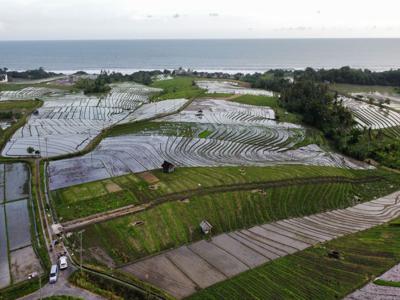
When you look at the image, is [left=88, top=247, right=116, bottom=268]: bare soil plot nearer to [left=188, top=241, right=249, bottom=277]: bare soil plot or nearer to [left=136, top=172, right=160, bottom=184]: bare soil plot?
[left=188, top=241, right=249, bottom=277]: bare soil plot

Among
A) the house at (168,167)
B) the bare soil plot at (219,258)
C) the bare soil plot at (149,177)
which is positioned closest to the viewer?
the bare soil plot at (219,258)

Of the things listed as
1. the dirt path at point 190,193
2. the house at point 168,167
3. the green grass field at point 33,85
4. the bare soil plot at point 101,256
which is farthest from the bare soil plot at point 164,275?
the green grass field at point 33,85

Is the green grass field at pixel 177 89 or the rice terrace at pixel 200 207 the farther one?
the green grass field at pixel 177 89

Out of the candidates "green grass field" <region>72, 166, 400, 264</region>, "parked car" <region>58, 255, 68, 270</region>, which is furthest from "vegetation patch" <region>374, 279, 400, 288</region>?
"parked car" <region>58, 255, 68, 270</region>

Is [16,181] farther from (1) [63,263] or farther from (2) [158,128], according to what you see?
(2) [158,128]

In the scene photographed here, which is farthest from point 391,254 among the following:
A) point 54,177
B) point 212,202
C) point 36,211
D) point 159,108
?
point 159,108

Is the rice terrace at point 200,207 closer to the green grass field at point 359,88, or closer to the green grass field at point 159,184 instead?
the green grass field at point 159,184

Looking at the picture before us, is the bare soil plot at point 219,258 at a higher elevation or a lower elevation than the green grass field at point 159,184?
lower
